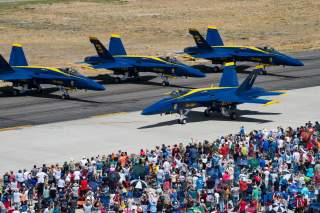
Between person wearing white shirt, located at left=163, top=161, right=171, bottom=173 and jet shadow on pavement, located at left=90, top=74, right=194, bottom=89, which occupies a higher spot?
jet shadow on pavement, located at left=90, top=74, right=194, bottom=89

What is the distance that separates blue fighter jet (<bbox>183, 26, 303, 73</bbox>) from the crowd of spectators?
34046 millimetres

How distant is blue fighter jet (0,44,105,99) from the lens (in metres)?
59.2

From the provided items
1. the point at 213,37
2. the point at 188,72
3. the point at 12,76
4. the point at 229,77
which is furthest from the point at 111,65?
the point at 229,77

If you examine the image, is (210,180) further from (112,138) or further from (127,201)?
(112,138)

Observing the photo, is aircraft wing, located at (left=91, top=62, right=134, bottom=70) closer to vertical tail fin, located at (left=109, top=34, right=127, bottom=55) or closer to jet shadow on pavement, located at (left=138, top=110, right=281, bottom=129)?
vertical tail fin, located at (left=109, top=34, right=127, bottom=55)

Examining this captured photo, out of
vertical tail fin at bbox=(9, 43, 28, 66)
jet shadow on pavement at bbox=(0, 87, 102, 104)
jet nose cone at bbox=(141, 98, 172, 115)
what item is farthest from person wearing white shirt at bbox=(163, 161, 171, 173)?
vertical tail fin at bbox=(9, 43, 28, 66)

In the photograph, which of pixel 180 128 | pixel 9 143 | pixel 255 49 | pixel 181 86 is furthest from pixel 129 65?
pixel 9 143

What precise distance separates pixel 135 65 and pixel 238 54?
448 inches

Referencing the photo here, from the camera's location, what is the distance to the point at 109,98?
6125 centimetres

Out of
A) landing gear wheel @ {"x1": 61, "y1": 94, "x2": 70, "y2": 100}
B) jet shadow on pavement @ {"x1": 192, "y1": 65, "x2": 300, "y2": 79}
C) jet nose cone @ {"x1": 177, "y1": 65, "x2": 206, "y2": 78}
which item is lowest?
landing gear wheel @ {"x1": 61, "y1": 94, "x2": 70, "y2": 100}

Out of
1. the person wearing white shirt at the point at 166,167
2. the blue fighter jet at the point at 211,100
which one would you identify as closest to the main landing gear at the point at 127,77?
the blue fighter jet at the point at 211,100

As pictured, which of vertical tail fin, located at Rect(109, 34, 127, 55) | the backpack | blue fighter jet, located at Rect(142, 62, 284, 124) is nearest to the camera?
the backpack

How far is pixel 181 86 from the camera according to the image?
218ft

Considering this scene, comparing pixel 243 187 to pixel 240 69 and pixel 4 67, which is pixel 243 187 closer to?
pixel 4 67
